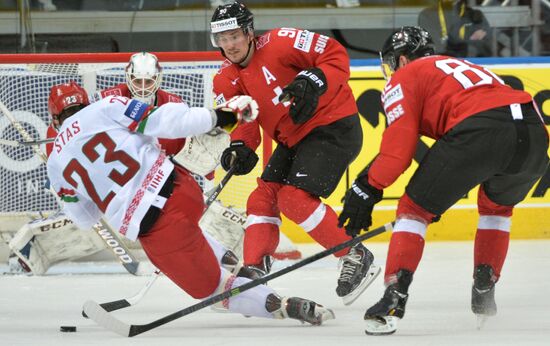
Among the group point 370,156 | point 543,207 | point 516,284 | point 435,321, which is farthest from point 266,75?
point 543,207

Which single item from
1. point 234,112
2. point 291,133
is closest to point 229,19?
point 291,133

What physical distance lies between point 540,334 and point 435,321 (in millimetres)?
513

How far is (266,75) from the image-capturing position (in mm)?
4512

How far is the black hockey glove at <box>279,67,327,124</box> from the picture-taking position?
4.26 metres

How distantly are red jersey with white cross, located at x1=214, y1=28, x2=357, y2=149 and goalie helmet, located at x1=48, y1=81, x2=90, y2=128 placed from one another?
27.3 inches

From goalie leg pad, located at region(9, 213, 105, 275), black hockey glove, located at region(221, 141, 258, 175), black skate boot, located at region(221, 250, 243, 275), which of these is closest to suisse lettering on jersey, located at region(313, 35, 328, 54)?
black hockey glove, located at region(221, 141, 258, 175)

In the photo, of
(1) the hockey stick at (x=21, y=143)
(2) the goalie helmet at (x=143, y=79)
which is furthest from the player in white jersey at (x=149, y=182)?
(1) the hockey stick at (x=21, y=143)

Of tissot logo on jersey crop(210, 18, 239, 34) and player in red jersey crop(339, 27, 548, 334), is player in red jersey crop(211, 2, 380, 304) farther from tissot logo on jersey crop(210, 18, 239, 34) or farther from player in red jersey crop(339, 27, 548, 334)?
player in red jersey crop(339, 27, 548, 334)

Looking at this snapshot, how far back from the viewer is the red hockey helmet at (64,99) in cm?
496

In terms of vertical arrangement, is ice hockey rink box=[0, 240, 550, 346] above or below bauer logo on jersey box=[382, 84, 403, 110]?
below

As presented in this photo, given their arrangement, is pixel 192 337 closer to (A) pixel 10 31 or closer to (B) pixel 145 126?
(B) pixel 145 126

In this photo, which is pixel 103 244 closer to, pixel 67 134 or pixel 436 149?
pixel 67 134

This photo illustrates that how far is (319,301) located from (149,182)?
4.23 ft

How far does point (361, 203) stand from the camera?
3.70m
